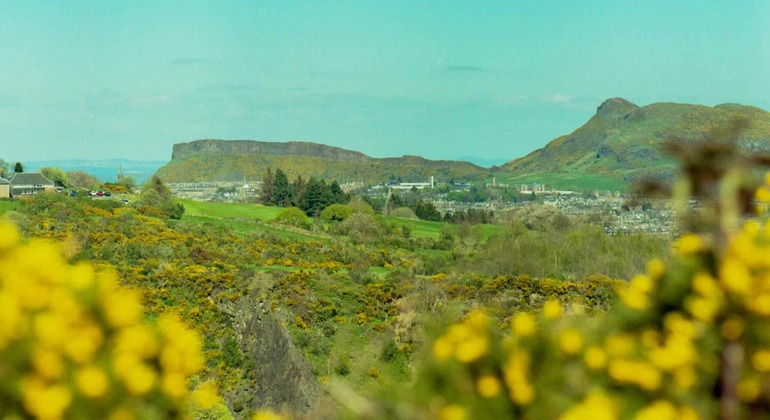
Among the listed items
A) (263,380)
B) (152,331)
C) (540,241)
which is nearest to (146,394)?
(152,331)

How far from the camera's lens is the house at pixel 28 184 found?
4708 centimetres

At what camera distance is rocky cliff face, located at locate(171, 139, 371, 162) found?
16288 centimetres

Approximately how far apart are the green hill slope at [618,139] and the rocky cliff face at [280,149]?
116 ft

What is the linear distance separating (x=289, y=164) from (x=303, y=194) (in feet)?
306

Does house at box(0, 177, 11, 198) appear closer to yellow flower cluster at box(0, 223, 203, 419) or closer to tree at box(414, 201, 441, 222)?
tree at box(414, 201, 441, 222)

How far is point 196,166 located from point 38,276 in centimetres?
16431

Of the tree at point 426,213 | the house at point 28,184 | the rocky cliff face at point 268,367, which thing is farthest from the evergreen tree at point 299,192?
the rocky cliff face at point 268,367

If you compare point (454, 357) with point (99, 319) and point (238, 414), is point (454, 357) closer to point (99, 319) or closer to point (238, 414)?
point (99, 319)

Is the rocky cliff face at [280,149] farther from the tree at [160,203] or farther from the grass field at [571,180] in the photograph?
the tree at [160,203]

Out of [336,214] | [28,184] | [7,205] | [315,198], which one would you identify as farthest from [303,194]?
[7,205]

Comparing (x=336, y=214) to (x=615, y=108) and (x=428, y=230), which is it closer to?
(x=428, y=230)

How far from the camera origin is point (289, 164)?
154750mm

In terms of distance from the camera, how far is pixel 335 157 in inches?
6486

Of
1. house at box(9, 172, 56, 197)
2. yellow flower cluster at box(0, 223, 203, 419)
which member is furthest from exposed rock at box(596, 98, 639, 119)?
yellow flower cluster at box(0, 223, 203, 419)
